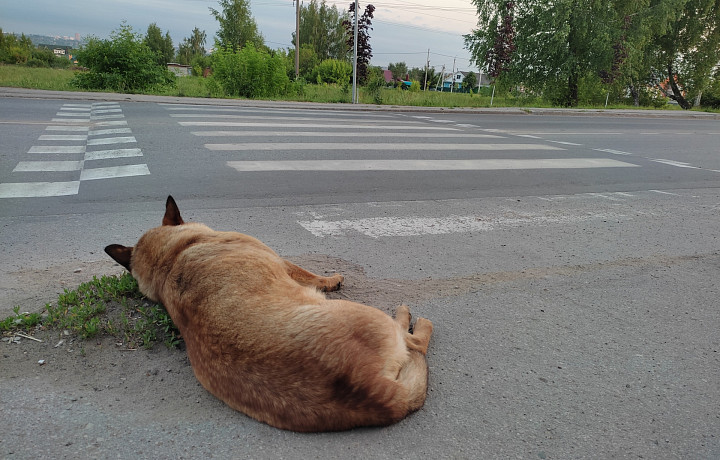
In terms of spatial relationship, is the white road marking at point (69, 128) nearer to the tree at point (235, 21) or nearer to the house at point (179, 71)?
the house at point (179, 71)

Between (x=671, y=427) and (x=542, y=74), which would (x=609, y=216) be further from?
(x=542, y=74)

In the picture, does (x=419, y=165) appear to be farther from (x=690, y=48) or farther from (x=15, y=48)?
(x=15, y=48)

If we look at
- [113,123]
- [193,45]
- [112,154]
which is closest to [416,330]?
[112,154]

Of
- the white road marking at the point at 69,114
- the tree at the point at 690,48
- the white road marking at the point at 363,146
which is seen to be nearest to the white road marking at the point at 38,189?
the white road marking at the point at 363,146

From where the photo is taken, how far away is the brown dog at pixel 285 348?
215 cm

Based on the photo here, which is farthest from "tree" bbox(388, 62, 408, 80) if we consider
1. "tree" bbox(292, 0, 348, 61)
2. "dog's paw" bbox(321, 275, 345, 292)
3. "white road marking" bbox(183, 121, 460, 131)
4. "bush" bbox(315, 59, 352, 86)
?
"dog's paw" bbox(321, 275, 345, 292)

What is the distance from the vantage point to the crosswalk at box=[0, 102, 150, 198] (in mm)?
6227

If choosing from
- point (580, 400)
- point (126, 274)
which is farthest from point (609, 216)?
point (126, 274)

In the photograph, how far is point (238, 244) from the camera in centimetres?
309

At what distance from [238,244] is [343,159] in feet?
18.4

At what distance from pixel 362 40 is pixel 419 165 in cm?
1701

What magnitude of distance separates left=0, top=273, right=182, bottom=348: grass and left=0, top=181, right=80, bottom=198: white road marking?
329cm

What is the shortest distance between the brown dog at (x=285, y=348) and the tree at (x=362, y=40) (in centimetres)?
2191

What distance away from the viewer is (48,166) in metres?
7.17
